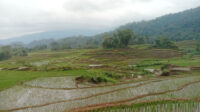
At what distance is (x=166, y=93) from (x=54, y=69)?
17.2 metres

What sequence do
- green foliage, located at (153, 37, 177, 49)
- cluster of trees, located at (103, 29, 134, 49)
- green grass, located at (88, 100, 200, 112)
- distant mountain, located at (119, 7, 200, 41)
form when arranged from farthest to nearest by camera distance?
1. distant mountain, located at (119, 7, 200, 41)
2. cluster of trees, located at (103, 29, 134, 49)
3. green foliage, located at (153, 37, 177, 49)
4. green grass, located at (88, 100, 200, 112)

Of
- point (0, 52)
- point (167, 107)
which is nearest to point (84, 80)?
point (167, 107)

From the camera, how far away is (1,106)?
10297 mm

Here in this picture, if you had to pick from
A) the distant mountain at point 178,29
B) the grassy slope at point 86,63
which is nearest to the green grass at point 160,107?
the grassy slope at point 86,63

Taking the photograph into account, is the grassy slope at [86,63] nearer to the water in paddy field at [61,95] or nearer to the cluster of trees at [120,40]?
the water in paddy field at [61,95]

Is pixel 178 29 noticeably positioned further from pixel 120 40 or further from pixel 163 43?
pixel 120 40

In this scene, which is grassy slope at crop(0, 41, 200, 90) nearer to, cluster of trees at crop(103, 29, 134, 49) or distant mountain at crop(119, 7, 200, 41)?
cluster of trees at crop(103, 29, 134, 49)

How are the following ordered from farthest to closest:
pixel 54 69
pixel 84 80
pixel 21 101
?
1. pixel 54 69
2. pixel 84 80
3. pixel 21 101

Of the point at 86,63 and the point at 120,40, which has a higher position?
the point at 120,40

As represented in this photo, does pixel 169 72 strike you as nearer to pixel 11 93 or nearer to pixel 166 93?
pixel 166 93

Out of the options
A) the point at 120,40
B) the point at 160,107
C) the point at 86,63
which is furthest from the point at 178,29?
the point at 160,107

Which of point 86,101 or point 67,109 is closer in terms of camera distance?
point 67,109

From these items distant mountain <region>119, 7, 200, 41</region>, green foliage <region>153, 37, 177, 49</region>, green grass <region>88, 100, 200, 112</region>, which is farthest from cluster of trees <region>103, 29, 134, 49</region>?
distant mountain <region>119, 7, 200, 41</region>

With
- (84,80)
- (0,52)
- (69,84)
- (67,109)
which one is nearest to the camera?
(67,109)
